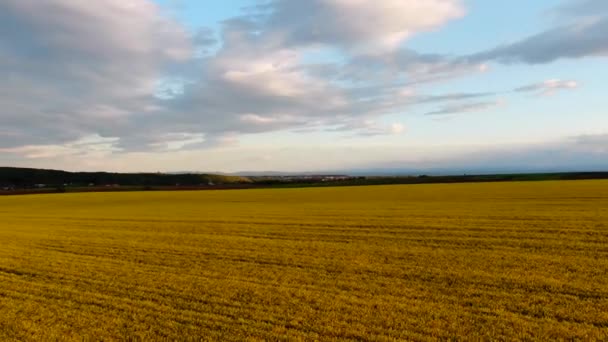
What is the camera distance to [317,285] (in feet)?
37.4

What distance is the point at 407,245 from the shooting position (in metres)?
16.8

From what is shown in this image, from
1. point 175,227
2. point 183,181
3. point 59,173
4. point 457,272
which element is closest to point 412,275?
point 457,272

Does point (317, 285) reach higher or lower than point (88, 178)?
lower

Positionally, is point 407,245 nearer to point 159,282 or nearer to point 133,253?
point 159,282

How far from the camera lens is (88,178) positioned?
160 meters

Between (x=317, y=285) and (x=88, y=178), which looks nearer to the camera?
(x=317, y=285)

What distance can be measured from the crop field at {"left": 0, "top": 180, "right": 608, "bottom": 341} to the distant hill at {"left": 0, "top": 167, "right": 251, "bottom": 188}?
134 m

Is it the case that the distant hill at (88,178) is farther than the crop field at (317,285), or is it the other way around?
the distant hill at (88,178)

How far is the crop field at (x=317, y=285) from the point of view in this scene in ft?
27.5

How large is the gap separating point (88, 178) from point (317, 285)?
166961mm

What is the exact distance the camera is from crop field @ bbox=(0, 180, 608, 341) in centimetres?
839

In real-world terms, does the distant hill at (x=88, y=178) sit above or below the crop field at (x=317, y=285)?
above

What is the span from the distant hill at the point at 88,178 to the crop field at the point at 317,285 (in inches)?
5262

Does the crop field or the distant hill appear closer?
the crop field
